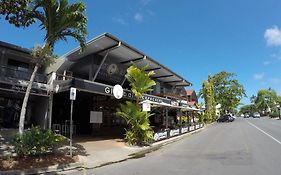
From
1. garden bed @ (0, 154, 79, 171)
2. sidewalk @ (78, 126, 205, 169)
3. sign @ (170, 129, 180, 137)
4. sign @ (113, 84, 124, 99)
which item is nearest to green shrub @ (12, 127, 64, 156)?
garden bed @ (0, 154, 79, 171)

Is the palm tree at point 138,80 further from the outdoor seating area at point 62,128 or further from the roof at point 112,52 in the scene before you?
the outdoor seating area at point 62,128

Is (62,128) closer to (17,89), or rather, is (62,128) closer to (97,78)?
(97,78)

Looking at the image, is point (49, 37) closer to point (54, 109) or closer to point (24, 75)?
point (24, 75)

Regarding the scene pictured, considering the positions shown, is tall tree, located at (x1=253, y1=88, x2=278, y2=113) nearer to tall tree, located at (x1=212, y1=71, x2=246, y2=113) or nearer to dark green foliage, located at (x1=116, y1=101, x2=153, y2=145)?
tall tree, located at (x1=212, y1=71, x2=246, y2=113)

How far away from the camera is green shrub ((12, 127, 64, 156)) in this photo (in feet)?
36.5

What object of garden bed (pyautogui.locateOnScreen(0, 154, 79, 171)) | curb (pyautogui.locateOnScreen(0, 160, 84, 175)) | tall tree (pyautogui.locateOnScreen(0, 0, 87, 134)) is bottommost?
curb (pyautogui.locateOnScreen(0, 160, 84, 175))

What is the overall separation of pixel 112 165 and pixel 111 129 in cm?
1293

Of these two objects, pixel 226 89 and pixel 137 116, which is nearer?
pixel 137 116


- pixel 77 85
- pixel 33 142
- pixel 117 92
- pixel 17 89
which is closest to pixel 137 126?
pixel 117 92

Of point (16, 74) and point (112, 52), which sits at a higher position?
point (112, 52)

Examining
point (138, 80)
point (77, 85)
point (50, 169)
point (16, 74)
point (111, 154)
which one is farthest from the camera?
point (138, 80)

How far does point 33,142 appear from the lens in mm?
11281

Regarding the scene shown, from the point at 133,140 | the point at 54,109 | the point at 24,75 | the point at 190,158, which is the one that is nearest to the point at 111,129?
the point at 54,109

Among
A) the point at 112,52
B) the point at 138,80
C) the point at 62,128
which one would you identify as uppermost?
the point at 112,52
